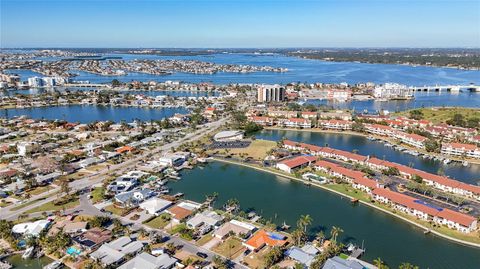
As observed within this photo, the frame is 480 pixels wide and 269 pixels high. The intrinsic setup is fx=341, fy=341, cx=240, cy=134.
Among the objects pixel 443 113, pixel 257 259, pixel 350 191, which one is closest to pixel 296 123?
pixel 350 191

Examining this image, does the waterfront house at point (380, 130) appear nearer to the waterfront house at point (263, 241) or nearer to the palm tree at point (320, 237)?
the palm tree at point (320, 237)

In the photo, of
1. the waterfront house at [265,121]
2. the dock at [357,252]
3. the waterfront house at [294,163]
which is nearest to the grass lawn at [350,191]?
the waterfront house at [294,163]

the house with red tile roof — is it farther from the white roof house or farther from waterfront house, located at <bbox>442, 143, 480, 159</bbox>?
waterfront house, located at <bbox>442, 143, 480, 159</bbox>

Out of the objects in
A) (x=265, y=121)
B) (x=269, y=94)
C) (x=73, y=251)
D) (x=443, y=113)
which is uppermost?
(x=269, y=94)

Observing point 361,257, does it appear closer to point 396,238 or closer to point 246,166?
point 396,238

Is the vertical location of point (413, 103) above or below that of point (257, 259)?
above

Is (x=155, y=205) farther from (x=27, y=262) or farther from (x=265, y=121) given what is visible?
(x=265, y=121)
